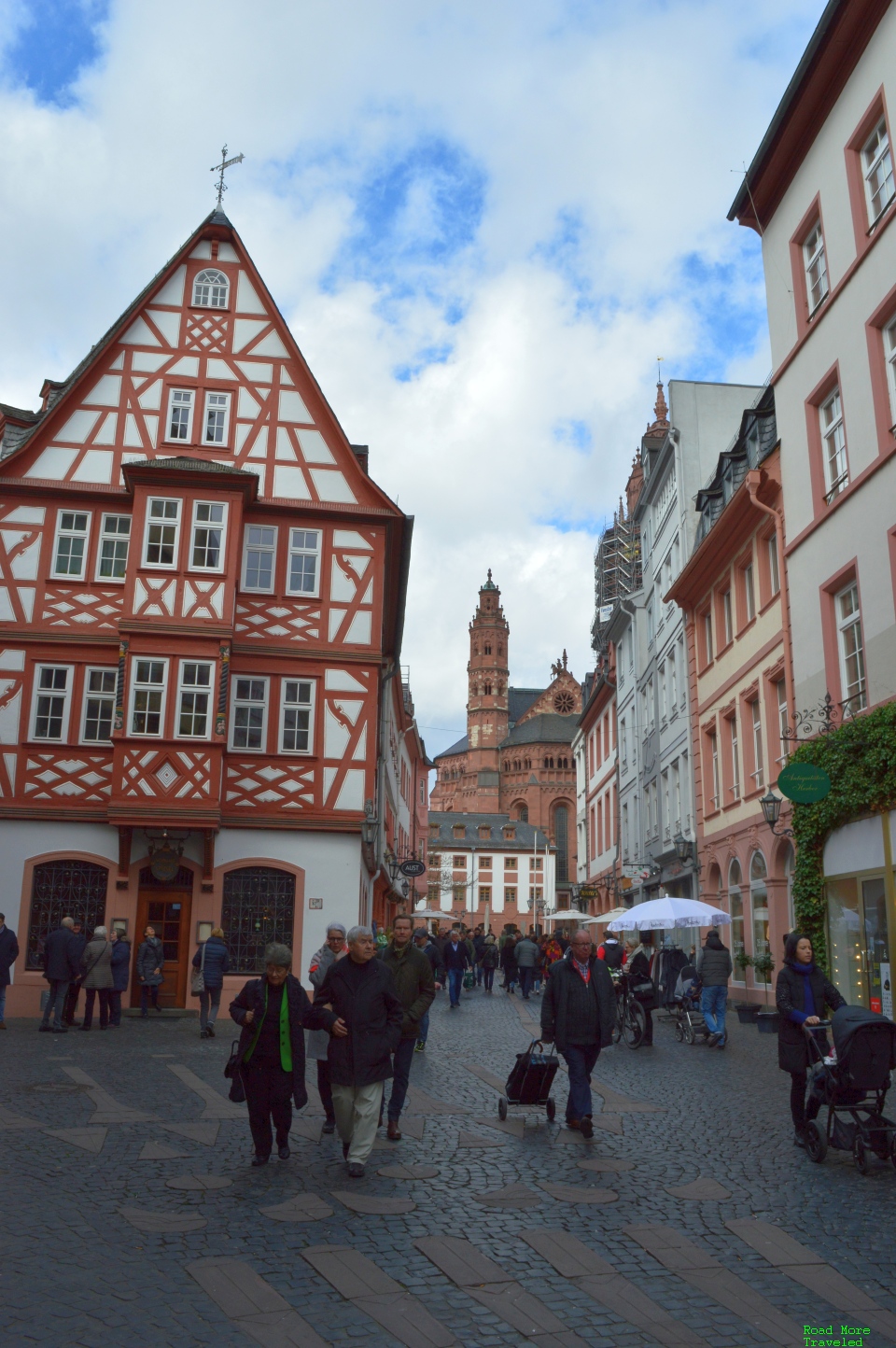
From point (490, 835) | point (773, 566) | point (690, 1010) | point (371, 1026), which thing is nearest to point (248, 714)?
point (690, 1010)

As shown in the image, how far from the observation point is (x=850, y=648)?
18.8m

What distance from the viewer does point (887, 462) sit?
55.2 feet

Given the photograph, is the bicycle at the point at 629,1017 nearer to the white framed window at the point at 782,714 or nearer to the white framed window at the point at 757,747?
the white framed window at the point at 782,714

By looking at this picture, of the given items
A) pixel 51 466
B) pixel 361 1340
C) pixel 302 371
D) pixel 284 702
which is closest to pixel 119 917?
pixel 284 702

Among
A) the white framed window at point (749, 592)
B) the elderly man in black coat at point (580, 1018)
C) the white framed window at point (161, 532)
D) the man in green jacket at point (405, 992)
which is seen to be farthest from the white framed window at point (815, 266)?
the man in green jacket at point (405, 992)

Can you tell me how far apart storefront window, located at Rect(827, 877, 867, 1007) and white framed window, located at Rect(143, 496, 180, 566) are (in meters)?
13.5

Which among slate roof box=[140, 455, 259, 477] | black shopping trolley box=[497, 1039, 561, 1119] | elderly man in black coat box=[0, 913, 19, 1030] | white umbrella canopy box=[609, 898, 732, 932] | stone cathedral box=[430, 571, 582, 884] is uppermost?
stone cathedral box=[430, 571, 582, 884]

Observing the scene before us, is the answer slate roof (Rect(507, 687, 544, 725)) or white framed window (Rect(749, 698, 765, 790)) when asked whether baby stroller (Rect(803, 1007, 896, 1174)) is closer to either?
white framed window (Rect(749, 698, 765, 790))

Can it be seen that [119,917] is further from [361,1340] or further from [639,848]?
[639,848]

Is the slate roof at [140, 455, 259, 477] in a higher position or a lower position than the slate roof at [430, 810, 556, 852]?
lower

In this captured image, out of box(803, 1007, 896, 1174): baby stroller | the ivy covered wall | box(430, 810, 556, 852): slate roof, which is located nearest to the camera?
box(803, 1007, 896, 1174): baby stroller

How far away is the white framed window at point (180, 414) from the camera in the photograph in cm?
2478

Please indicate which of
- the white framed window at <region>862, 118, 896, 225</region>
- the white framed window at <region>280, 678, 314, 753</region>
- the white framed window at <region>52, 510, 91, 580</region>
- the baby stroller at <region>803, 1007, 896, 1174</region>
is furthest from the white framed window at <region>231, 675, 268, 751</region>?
the baby stroller at <region>803, 1007, 896, 1174</region>

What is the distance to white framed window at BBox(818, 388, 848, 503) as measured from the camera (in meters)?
19.1
